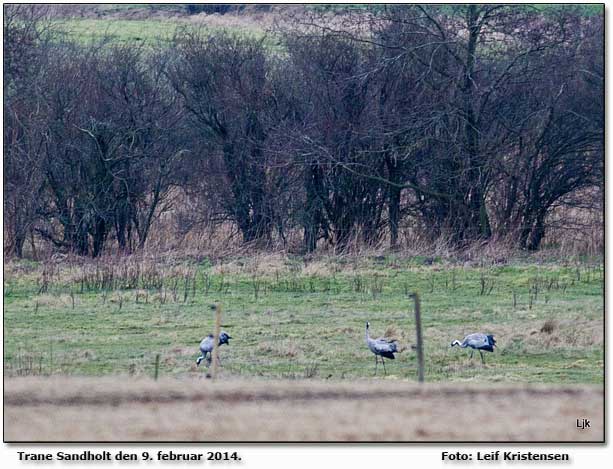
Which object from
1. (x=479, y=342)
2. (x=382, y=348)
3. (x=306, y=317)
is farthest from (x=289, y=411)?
(x=306, y=317)

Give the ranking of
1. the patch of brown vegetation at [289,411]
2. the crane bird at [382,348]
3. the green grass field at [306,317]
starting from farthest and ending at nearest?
1. the green grass field at [306,317]
2. the crane bird at [382,348]
3. the patch of brown vegetation at [289,411]

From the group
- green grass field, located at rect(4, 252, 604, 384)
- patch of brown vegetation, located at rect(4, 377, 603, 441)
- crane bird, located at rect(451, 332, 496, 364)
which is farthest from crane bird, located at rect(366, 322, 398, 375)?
patch of brown vegetation, located at rect(4, 377, 603, 441)

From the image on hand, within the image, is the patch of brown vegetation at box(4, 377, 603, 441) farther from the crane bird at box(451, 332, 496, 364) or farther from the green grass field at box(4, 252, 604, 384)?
the crane bird at box(451, 332, 496, 364)

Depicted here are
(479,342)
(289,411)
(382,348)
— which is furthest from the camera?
(479,342)

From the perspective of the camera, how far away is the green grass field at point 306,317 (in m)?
13.4

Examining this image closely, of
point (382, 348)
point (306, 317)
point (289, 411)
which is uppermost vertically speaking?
point (306, 317)

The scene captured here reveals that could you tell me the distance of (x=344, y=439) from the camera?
28.8 ft

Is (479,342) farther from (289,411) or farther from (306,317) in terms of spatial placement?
(289,411)

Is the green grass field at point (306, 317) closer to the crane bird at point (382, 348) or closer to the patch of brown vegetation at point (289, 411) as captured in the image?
the crane bird at point (382, 348)

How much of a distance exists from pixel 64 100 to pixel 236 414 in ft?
59.1

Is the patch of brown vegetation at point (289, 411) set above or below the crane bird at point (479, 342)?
below

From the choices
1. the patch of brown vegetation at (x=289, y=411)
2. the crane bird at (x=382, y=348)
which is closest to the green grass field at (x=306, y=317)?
the crane bird at (x=382, y=348)

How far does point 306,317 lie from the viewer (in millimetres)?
16016

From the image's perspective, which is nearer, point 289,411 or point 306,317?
point 289,411
